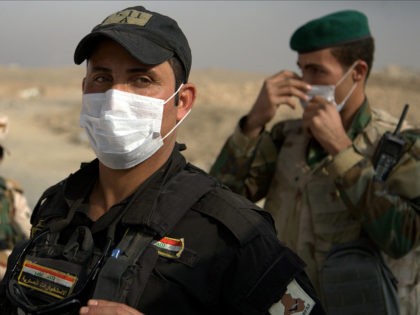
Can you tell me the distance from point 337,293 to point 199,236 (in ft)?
4.48

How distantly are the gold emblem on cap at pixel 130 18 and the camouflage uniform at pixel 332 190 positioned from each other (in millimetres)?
1420

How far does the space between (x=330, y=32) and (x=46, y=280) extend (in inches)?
90.1

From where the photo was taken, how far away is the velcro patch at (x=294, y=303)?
1840 millimetres

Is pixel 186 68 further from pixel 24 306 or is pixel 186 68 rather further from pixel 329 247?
pixel 329 247

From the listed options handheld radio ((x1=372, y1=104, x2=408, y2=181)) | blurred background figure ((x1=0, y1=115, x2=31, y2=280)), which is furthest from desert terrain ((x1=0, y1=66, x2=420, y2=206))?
handheld radio ((x1=372, y1=104, x2=408, y2=181))

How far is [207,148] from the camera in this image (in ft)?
50.7

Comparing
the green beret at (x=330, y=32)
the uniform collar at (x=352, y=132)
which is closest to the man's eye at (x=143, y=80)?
the uniform collar at (x=352, y=132)

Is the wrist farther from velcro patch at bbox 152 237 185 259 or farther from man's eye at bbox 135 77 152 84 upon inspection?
velcro patch at bbox 152 237 185 259

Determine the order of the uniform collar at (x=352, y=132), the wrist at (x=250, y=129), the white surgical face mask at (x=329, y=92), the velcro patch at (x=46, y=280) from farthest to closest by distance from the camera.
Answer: the wrist at (x=250, y=129) → the white surgical face mask at (x=329, y=92) → the uniform collar at (x=352, y=132) → the velcro patch at (x=46, y=280)

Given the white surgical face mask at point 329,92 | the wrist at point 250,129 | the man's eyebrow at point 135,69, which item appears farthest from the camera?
the wrist at point 250,129

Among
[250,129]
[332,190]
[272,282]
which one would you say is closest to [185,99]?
[272,282]

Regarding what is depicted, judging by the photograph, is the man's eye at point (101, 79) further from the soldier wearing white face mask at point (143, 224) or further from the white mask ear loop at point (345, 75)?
the white mask ear loop at point (345, 75)

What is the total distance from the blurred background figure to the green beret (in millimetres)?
2197

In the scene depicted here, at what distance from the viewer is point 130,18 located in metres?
2.12
